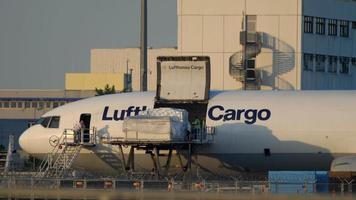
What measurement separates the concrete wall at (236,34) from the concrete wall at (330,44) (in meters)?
1.48

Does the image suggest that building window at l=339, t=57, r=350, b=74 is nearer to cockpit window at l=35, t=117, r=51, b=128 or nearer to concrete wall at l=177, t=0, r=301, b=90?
concrete wall at l=177, t=0, r=301, b=90

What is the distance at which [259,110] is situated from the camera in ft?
238

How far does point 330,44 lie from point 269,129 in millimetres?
41396

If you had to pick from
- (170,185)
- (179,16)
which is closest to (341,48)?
(179,16)

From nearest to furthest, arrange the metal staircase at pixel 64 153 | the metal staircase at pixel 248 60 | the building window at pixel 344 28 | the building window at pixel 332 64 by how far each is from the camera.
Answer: the metal staircase at pixel 64 153 → the metal staircase at pixel 248 60 → the building window at pixel 332 64 → the building window at pixel 344 28

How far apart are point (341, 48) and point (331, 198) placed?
192ft

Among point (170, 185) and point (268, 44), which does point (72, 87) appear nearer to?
point (268, 44)

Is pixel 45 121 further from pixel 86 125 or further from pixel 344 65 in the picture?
pixel 344 65

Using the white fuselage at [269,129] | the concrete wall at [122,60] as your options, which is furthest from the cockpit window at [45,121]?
the concrete wall at [122,60]

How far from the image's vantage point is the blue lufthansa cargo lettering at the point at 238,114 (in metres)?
72.4

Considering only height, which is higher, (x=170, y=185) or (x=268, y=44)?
(x=268, y=44)

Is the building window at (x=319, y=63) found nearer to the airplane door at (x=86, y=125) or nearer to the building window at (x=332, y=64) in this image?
the building window at (x=332, y=64)

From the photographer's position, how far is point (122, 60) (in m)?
179

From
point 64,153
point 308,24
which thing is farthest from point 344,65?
point 64,153
